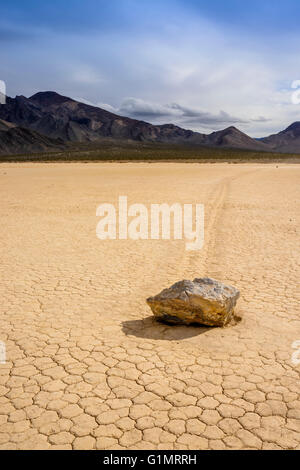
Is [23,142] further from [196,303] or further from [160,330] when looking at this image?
[196,303]

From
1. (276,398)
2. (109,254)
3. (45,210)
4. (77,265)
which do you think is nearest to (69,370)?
(276,398)

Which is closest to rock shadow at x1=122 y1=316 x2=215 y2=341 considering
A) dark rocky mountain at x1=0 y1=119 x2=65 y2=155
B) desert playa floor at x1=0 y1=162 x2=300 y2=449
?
desert playa floor at x1=0 y1=162 x2=300 y2=449

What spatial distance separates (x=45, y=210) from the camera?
13.6m

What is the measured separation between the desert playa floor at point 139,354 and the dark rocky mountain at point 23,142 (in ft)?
383

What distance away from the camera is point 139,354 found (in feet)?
13.2

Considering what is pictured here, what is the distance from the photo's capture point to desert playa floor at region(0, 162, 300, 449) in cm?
298

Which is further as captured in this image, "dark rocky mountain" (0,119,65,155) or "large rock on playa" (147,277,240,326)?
"dark rocky mountain" (0,119,65,155)

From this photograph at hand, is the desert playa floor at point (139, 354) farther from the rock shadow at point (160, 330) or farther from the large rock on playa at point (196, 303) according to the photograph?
the large rock on playa at point (196, 303)

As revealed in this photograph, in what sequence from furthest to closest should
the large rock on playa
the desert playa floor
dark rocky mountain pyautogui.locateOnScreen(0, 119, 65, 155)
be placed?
dark rocky mountain pyautogui.locateOnScreen(0, 119, 65, 155) → the large rock on playa → the desert playa floor

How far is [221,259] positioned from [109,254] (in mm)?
2366

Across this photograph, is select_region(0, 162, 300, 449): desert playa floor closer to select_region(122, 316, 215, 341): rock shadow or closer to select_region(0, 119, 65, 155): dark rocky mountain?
select_region(122, 316, 215, 341): rock shadow

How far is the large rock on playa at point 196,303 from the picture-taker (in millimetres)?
4406

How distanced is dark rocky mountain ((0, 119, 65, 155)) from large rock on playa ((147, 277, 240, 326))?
11920cm

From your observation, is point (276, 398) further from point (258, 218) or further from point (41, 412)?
point (258, 218)
